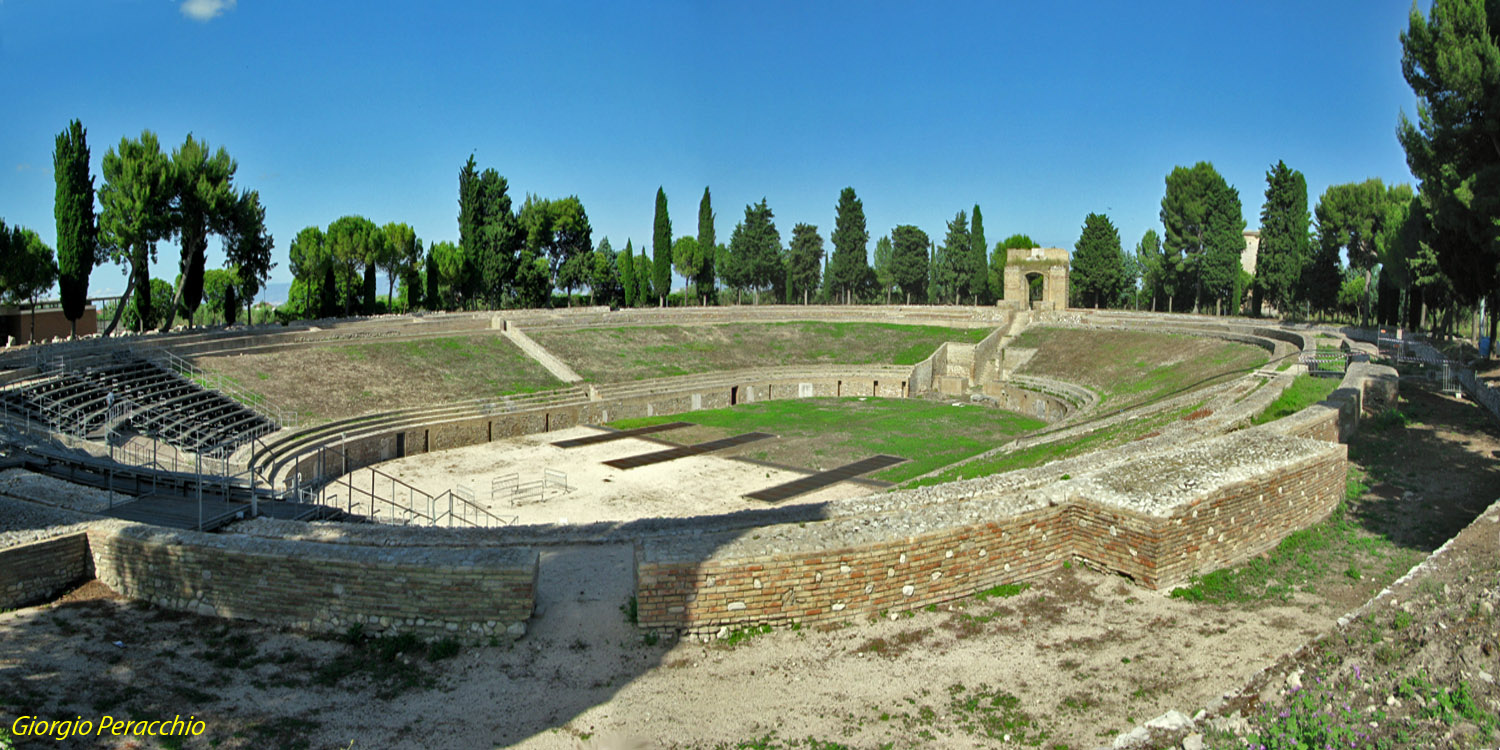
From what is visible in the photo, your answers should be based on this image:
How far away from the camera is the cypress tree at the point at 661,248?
5828 centimetres

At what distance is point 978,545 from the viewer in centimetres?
906

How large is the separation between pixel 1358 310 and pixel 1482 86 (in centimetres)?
6090

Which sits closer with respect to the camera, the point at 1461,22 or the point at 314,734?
the point at 314,734

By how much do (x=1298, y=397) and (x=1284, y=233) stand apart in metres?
37.2

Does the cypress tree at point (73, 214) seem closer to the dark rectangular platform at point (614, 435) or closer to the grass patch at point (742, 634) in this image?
the dark rectangular platform at point (614, 435)

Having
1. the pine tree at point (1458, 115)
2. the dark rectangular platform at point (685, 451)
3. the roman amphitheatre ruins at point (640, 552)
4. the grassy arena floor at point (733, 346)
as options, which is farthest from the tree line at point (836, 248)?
the dark rectangular platform at point (685, 451)

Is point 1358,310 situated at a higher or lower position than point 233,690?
higher

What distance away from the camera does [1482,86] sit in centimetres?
1997

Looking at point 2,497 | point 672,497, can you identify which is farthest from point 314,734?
point 672,497

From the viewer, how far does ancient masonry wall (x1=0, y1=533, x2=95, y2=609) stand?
9.05 metres

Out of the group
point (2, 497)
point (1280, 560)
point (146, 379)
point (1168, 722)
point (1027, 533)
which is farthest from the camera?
point (146, 379)

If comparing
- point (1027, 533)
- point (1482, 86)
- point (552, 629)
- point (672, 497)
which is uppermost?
point (1482, 86)

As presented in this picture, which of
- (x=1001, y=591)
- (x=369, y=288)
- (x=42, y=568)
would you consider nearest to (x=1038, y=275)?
(x=369, y=288)

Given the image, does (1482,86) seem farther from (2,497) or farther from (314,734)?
(2,497)
